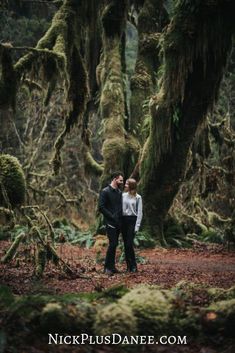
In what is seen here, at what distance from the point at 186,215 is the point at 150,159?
14.5ft

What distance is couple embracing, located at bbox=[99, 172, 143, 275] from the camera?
33.3ft

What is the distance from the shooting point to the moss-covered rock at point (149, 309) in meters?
4.98

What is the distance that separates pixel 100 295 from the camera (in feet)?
19.4

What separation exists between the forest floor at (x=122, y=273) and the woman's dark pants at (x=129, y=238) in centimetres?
25

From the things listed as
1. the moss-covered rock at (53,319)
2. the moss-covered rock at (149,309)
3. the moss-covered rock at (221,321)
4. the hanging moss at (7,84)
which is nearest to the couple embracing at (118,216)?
the hanging moss at (7,84)

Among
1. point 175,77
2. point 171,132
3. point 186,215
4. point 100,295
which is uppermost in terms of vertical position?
point 175,77

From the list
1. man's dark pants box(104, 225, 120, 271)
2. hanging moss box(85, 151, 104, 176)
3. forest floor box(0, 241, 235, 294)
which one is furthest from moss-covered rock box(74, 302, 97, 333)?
hanging moss box(85, 151, 104, 176)

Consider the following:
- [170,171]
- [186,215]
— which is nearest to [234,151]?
[186,215]

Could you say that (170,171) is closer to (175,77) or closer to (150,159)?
(150,159)

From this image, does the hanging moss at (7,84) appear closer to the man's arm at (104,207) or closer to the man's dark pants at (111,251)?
the man's arm at (104,207)

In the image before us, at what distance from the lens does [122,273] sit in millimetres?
10195

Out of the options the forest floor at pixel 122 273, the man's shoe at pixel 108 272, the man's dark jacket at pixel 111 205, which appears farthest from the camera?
the man's dark jacket at pixel 111 205

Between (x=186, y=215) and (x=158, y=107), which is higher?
(x=158, y=107)

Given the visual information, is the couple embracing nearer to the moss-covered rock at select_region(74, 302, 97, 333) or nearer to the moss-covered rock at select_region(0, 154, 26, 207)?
the moss-covered rock at select_region(0, 154, 26, 207)
